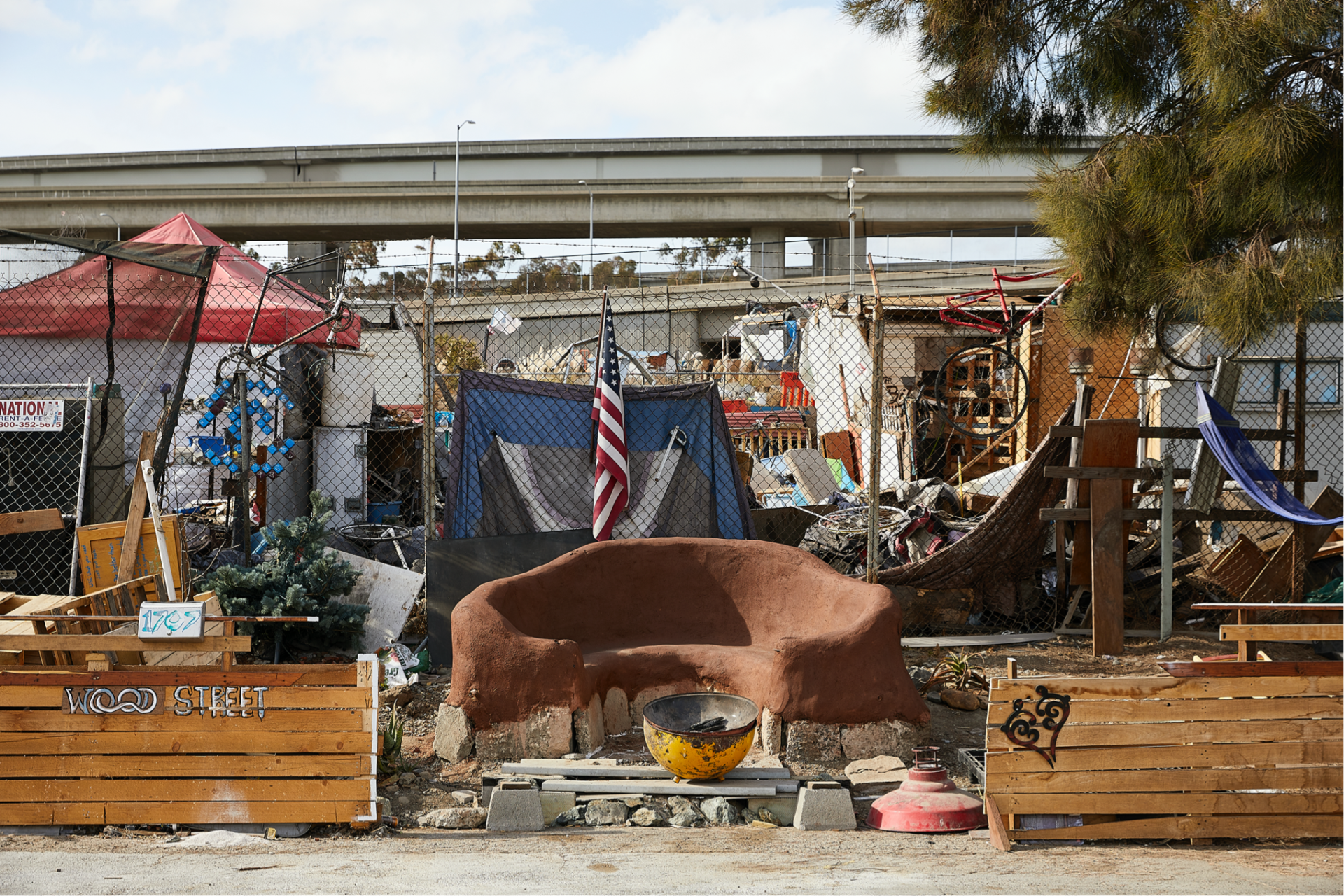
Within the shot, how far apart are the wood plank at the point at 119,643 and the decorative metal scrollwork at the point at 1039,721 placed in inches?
141

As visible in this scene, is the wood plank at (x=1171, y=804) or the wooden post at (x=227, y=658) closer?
the wood plank at (x=1171, y=804)

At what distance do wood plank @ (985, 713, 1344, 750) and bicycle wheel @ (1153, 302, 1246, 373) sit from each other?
2475 millimetres

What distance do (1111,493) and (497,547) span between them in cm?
456

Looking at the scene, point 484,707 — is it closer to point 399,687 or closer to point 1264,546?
point 399,687

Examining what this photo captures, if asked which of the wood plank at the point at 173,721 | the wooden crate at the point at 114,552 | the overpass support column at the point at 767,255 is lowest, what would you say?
the wood plank at the point at 173,721

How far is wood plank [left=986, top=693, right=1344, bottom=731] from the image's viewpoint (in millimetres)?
4867

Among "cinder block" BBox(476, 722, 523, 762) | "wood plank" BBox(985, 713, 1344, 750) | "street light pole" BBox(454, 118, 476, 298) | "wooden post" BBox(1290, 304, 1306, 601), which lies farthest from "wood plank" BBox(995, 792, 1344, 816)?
"street light pole" BBox(454, 118, 476, 298)

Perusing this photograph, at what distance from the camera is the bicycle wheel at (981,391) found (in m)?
15.1

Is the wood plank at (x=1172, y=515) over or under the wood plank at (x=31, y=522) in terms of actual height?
over

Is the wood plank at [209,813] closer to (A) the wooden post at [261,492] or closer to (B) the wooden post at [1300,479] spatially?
(A) the wooden post at [261,492]

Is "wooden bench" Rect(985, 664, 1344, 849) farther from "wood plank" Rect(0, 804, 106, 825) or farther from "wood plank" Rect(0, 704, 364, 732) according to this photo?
"wood plank" Rect(0, 804, 106, 825)

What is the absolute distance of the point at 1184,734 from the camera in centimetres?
488

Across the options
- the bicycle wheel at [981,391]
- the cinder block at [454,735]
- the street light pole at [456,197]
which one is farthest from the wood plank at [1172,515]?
the street light pole at [456,197]

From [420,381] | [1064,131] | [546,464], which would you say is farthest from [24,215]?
[1064,131]
